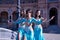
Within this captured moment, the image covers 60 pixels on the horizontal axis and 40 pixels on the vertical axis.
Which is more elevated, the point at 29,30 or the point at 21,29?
the point at 21,29


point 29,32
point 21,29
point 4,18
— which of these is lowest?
point 4,18

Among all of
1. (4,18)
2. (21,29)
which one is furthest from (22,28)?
(4,18)

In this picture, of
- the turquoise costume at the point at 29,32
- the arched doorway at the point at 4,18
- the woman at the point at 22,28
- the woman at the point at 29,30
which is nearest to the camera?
the woman at the point at 22,28

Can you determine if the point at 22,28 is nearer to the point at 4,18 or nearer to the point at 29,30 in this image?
the point at 29,30

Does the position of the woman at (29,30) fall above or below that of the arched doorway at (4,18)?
above

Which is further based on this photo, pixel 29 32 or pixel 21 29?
pixel 29 32

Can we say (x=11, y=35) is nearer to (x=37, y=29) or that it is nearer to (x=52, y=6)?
(x=37, y=29)

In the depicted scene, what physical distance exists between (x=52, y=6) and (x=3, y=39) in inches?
1283

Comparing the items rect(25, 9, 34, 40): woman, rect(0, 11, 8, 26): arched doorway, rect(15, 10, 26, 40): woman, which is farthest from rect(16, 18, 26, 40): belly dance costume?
rect(0, 11, 8, 26): arched doorway

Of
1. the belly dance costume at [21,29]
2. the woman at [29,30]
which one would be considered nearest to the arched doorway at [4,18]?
the woman at [29,30]

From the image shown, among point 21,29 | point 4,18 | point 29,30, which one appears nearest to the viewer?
point 21,29

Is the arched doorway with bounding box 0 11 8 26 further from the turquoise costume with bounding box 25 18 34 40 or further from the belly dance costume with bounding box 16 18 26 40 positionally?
the belly dance costume with bounding box 16 18 26 40

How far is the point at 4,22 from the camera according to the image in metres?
53.0

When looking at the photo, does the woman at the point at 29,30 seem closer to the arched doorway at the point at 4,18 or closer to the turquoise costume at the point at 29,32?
the turquoise costume at the point at 29,32
